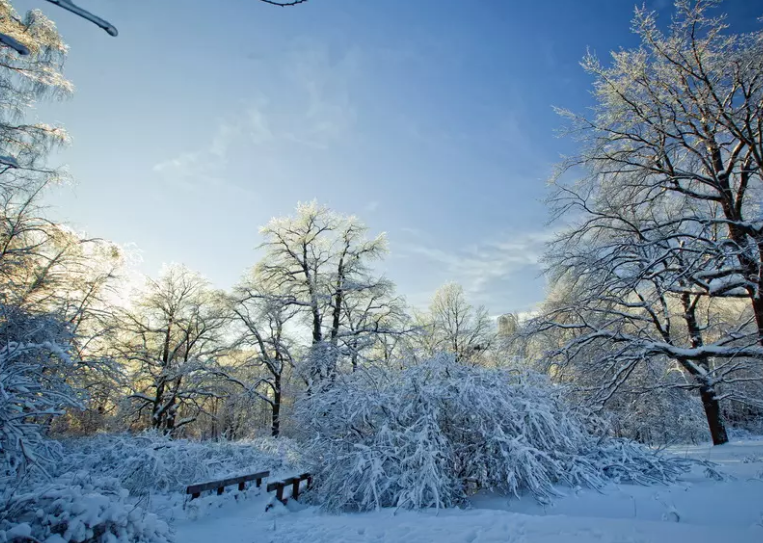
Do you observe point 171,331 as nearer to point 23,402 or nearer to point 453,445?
point 23,402

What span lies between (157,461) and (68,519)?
4851mm

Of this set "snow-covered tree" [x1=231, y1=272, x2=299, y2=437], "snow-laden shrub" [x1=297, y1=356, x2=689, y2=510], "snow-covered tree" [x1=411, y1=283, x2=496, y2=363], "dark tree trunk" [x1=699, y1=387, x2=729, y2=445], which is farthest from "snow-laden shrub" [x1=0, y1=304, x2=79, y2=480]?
"snow-covered tree" [x1=411, y1=283, x2=496, y2=363]

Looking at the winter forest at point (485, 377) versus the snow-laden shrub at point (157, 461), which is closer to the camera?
the winter forest at point (485, 377)

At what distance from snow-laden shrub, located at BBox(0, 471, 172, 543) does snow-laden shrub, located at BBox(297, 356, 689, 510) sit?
2.98 m

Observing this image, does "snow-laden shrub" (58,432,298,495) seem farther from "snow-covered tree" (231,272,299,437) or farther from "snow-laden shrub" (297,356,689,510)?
"snow-covered tree" (231,272,299,437)

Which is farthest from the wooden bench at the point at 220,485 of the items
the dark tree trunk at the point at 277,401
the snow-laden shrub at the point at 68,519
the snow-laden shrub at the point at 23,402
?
the dark tree trunk at the point at 277,401

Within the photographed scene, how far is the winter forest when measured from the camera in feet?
13.9

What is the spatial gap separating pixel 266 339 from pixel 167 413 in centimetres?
707

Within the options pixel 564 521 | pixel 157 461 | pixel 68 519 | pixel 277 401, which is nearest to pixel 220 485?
pixel 157 461

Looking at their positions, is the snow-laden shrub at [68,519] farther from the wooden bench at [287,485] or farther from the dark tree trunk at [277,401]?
the dark tree trunk at [277,401]

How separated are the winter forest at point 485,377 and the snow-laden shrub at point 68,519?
2 cm

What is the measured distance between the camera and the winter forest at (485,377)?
425 centimetres

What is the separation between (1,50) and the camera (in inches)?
330

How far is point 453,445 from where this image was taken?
19.9ft
